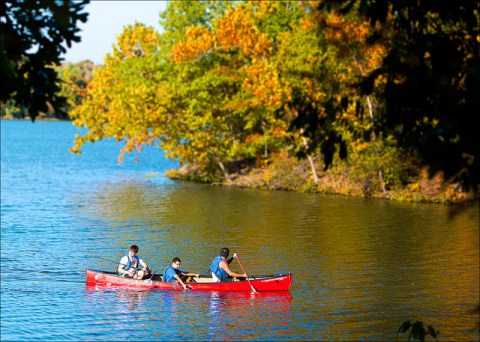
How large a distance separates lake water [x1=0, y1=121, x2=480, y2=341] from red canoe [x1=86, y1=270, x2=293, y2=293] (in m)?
0.32

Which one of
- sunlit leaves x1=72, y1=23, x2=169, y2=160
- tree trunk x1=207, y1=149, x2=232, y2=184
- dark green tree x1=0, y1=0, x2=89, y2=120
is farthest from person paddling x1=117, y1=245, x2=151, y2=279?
tree trunk x1=207, y1=149, x2=232, y2=184

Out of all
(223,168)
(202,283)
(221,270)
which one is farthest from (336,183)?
(202,283)

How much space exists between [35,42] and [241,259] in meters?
15.6

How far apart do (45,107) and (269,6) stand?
3663cm

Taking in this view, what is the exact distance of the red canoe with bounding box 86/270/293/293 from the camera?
23.8 metres

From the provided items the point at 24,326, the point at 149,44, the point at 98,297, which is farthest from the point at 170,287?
the point at 149,44

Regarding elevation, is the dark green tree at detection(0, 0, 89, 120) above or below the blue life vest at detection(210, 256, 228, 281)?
above

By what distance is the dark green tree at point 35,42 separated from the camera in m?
13.9

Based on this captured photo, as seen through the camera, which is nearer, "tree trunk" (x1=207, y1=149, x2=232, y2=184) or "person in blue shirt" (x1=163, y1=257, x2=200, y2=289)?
"person in blue shirt" (x1=163, y1=257, x2=200, y2=289)

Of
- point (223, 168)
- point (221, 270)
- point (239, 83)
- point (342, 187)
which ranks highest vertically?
point (239, 83)

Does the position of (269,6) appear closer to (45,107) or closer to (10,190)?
(10,190)

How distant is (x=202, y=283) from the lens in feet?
79.9

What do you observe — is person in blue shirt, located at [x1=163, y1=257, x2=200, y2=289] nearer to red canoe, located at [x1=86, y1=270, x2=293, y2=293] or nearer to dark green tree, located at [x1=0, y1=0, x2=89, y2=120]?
red canoe, located at [x1=86, y1=270, x2=293, y2=293]

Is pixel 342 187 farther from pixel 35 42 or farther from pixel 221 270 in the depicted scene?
pixel 35 42
